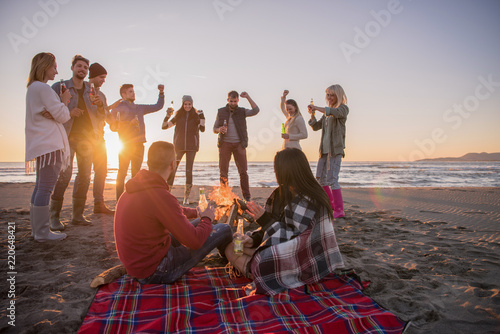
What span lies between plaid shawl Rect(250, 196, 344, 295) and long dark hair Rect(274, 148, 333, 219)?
70mm

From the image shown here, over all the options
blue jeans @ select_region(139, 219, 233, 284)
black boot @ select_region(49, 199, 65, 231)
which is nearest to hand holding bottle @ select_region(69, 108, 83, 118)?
black boot @ select_region(49, 199, 65, 231)

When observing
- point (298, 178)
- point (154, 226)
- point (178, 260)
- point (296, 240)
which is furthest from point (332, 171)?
point (154, 226)

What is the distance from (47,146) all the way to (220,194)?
121 inches

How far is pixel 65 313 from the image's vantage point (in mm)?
2350

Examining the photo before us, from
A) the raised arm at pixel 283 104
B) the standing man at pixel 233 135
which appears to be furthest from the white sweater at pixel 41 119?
the raised arm at pixel 283 104

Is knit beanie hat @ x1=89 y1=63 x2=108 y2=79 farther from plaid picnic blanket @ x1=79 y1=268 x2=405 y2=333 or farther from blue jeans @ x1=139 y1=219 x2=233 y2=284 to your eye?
plaid picnic blanket @ x1=79 y1=268 x2=405 y2=333

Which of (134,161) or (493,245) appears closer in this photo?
(493,245)

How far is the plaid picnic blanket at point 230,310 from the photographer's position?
2154 millimetres

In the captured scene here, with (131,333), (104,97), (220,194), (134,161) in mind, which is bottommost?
(131,333)

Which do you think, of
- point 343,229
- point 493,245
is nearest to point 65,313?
point 343,229

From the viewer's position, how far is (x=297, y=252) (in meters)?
2.74

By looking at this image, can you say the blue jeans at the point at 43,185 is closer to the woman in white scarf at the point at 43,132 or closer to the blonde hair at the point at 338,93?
the woman in white scarf at the point at 43,132

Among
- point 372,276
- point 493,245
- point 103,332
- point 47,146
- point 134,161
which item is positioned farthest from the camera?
point 134,161

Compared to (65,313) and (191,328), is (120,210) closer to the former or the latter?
(65,313)
